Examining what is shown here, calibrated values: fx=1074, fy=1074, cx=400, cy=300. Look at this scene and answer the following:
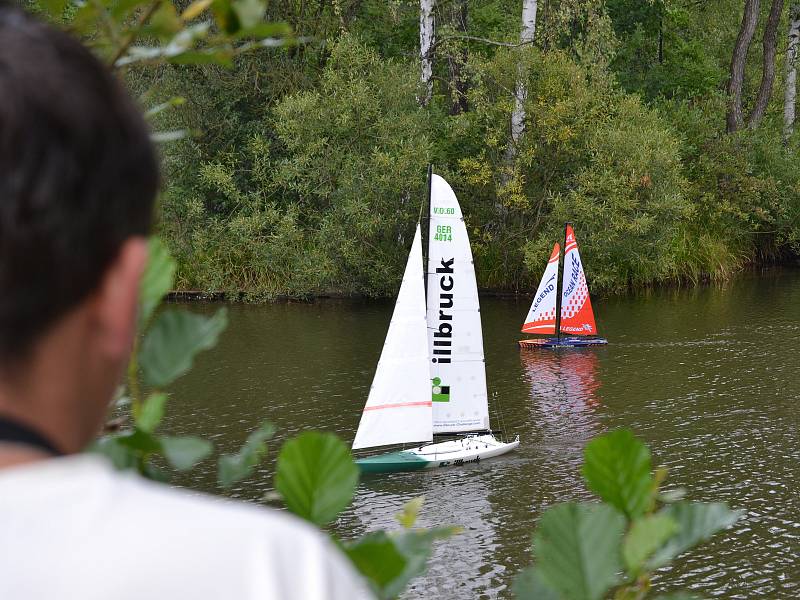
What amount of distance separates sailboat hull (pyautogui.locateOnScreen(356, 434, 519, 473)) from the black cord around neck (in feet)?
51.6

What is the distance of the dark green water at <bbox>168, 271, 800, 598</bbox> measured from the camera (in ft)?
43.1

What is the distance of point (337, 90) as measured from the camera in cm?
3023

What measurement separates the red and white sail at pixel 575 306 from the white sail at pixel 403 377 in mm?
10495

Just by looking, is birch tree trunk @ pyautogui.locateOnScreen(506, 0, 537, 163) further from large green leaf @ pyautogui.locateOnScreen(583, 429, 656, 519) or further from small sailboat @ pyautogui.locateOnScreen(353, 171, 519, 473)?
large green leaf @ pyautogui.locateOnScreen(583, 429, 656, 519)

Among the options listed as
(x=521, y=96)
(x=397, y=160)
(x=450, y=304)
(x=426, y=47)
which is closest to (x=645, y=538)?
(x=450, y=304)

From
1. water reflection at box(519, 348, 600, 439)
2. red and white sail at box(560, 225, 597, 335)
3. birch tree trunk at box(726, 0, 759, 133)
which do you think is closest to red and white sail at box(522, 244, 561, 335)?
red and white sail at box(560, 225, 597, 335)

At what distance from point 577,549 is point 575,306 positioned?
25466mm

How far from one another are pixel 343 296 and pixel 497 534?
18601mm

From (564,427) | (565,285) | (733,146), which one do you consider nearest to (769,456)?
(564,427)

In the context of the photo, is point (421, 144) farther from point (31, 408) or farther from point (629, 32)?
point (31, 408)

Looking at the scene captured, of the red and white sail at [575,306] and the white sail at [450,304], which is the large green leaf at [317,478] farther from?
the red and white sail at [575,306]

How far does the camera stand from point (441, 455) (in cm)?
1669

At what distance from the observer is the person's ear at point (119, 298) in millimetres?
629

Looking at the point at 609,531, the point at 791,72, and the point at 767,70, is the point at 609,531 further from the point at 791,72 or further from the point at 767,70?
the point at 791,72
